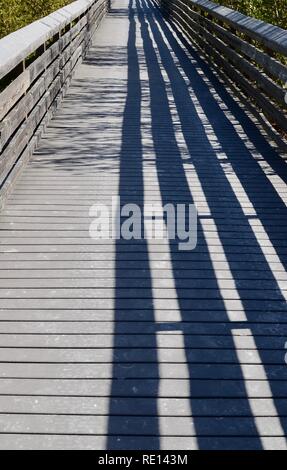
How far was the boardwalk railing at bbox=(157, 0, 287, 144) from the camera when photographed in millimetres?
Result: 7797

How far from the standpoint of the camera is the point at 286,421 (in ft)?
10.8

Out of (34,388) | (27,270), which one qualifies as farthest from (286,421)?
(27,270)

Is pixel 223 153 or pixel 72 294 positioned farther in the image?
pixel 223 153

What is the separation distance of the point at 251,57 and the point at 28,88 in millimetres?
3528

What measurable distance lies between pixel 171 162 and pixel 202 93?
458 centimetres

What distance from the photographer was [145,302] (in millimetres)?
4391

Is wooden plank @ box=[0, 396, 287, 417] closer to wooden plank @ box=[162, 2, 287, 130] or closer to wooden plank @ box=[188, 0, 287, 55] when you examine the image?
wooden plank @ box=[162, 2, 287, 130]

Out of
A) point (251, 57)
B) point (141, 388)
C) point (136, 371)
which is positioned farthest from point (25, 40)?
point (141, 388)

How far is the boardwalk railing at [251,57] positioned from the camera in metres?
7.80

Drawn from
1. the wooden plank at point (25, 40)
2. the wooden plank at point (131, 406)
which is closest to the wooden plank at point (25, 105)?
the wooden plank at point (25, 40)

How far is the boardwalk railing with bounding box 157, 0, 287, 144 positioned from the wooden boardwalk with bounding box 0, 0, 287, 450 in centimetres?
67

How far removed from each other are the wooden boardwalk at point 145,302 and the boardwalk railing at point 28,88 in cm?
30

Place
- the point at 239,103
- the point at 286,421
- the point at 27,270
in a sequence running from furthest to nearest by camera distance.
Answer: the point at 239,103, the point at 27,270, the point at 286,421
